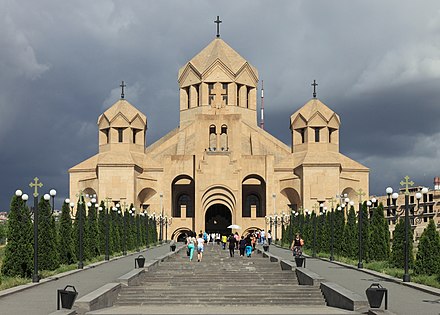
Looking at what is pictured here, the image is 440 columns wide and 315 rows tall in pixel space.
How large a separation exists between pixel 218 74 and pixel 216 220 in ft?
44.4

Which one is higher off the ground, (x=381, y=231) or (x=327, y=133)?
(x=327, y=133)

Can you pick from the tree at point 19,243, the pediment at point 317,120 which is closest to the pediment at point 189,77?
the pediment at point 317,120

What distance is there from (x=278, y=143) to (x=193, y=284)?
166 ft

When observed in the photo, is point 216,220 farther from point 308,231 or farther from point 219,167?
point 308,231

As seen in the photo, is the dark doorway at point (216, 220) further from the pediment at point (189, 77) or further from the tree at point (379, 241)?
the tree at point (379, 241)

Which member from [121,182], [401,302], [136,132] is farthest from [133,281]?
[136,132]

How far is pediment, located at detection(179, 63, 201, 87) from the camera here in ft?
213

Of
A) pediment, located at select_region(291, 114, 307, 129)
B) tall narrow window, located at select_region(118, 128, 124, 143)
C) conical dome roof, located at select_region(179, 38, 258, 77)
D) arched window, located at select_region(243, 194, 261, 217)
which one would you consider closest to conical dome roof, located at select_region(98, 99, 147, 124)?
tall narrow window, located at select_region(118, 128, 124, 143)

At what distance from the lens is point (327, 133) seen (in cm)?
5819

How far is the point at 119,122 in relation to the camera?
193ft

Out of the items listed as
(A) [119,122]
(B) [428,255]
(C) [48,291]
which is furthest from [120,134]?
(C) [48,291]

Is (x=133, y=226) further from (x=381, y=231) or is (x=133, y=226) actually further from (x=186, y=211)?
(x=186, y=211)

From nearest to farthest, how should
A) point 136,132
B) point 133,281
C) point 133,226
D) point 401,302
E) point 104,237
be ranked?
point 401,302 < point 133,281 < point 104,237 < point 133,226 < point 136,132

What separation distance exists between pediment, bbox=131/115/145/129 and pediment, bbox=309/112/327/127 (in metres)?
14.5
